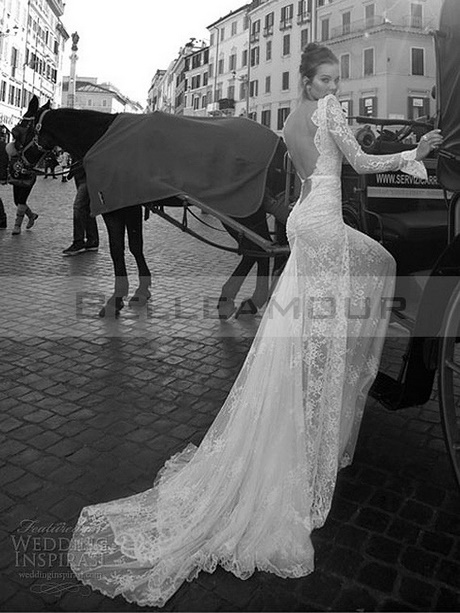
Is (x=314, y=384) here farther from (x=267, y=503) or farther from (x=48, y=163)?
(x=48, y=163)

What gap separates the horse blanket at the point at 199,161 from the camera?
438 centimetres

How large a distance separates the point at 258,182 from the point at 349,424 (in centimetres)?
256

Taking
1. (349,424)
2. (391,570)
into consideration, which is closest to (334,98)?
(349,424)

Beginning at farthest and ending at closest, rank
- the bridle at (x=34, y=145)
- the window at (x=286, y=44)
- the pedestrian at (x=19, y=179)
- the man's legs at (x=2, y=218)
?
1. the window at (x=286, y=44)
2. the man's legs at (x=2, y=218)
3. the pedestrian at (x=19, y=179)
4. the bridle at (x=34, y=145)

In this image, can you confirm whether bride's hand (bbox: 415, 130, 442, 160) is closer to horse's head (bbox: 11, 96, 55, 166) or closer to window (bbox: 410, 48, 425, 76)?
horse's head (bbox: 11, 96, 55, 166)

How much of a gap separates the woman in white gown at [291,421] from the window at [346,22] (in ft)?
133

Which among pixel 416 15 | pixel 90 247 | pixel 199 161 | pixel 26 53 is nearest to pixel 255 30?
pixel 416 15

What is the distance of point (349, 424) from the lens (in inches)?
97.1

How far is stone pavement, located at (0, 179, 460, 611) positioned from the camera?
5.82 feet

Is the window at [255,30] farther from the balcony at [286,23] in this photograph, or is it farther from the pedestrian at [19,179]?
the pedestrian at [19,179]

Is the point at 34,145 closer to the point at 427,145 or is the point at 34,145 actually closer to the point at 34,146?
the point at 34,146

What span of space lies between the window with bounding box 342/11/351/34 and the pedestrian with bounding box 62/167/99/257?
35688 mm

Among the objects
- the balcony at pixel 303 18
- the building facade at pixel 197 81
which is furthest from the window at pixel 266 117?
the building facade at pixel 197 81

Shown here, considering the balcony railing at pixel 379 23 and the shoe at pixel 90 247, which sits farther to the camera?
the balcony railing at pixel 379 23
